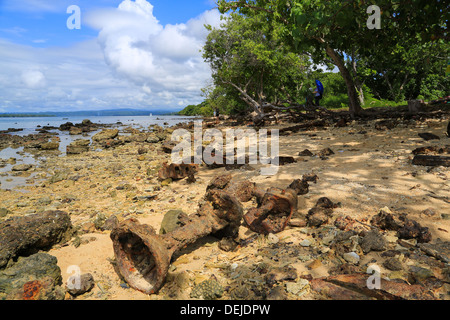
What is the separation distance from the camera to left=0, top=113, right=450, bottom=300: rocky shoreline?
8.39ft

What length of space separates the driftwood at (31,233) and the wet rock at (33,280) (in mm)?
278

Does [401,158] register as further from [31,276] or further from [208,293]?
[31,276]

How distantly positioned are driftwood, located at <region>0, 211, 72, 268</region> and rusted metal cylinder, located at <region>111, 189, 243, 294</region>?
4.71 ft

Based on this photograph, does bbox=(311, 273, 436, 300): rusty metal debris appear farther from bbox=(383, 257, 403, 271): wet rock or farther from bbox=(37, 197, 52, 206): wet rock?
bbox=(37, 197, 52, 206): wet rock

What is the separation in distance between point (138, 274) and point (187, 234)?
69 centimetres

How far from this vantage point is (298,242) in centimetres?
343

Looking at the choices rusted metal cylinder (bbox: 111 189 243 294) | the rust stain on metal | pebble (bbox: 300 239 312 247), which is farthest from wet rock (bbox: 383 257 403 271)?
the rust stain on metal

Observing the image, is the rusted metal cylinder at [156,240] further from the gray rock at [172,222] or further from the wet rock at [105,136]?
the wet rock at [105,136]

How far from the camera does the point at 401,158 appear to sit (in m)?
5.94

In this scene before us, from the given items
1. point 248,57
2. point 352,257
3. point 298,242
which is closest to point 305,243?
point 298,242

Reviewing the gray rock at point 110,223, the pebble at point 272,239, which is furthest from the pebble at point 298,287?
the gray rock at point 110,223

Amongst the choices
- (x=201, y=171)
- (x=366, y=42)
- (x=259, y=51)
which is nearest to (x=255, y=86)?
(x=259, y=51)

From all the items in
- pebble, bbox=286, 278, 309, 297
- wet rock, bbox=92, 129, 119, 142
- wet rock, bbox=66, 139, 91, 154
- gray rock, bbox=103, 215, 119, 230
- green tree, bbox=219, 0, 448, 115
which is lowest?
gray rock, bbox=103, 215, 119, 230

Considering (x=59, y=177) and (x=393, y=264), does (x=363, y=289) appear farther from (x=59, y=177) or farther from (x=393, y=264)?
(x=59, y=177)
